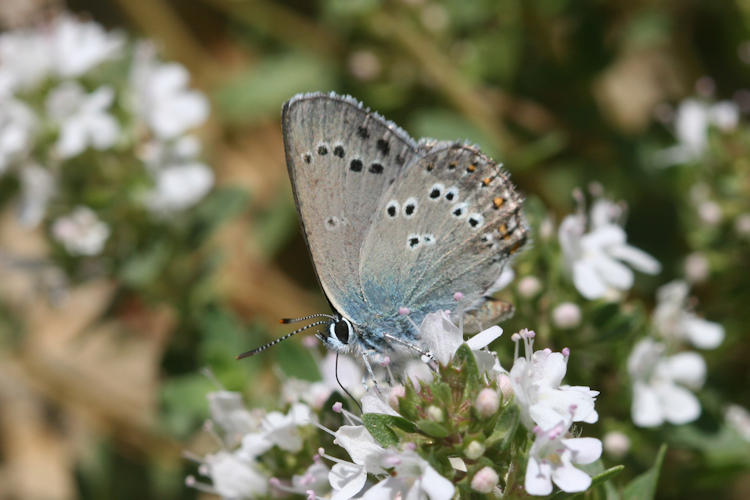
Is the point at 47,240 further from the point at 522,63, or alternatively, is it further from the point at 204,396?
the point at 522,63

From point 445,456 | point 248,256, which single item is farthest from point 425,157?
point 248,256

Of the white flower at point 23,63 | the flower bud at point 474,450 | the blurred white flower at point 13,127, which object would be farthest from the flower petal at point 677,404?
the white flower at point 23,63

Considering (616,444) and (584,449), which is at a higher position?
(616,444)

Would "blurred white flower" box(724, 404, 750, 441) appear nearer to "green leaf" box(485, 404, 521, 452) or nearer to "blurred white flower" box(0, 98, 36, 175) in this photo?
"green leaf" box(485, 404, 521, 452)

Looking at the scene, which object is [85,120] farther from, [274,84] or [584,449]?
[584,449]

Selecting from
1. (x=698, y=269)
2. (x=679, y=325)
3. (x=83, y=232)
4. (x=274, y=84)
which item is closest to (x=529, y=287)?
(x=679, y=325)
